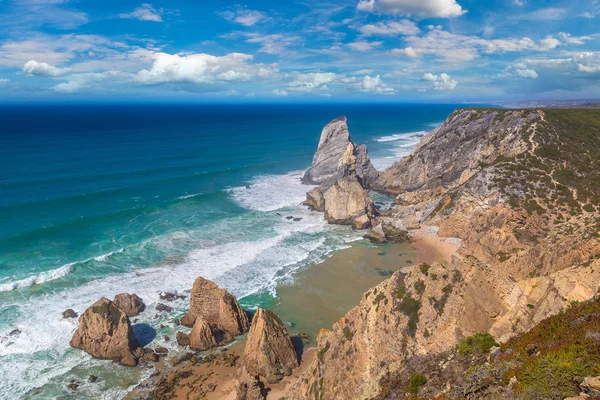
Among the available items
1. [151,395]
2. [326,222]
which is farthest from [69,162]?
[151,395]

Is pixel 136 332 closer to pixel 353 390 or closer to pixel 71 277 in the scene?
pixel 71 277

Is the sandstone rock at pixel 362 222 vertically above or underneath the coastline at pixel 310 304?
above

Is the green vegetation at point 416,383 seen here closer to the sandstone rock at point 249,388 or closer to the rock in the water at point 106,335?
the sandstone rock at point 249,388

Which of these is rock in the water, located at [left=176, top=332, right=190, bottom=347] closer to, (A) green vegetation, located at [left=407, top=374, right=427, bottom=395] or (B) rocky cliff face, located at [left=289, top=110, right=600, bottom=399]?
(B) rocky cliff face, located at [left=289, top=110, right=600, bottom=399]

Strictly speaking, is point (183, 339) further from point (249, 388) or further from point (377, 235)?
point (377, 235)

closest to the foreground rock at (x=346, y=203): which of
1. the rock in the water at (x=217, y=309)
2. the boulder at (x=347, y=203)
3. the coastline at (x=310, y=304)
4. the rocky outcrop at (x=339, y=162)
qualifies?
the boulder at (x=347, y=203)
